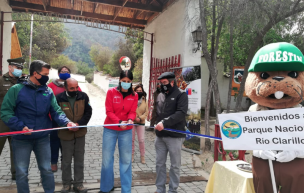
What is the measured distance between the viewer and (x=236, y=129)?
236cm

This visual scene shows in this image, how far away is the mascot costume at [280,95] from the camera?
2.24 metres

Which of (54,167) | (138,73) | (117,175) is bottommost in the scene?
(117,175)

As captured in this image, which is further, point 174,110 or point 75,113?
point 75,113

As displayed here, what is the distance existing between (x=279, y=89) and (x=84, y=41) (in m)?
131

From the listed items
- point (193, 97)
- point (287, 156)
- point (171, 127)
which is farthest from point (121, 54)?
point (287, 156)

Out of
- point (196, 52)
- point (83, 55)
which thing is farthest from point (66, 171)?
point (83, 55)

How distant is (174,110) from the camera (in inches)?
159

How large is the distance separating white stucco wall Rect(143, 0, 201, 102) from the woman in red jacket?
3.98 m

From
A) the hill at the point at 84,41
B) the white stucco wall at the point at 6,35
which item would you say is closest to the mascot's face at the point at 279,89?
the white stucco wall at the point at 6,35

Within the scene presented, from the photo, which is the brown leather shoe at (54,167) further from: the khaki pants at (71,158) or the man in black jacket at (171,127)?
the man in black jacket at (171,127)

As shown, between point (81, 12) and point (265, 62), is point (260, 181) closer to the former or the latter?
point (265, 62)

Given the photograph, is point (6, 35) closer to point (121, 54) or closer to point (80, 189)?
point (80, 189)

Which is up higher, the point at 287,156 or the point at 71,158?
the point at 287,156

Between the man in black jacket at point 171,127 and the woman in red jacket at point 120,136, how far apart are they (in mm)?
475
